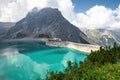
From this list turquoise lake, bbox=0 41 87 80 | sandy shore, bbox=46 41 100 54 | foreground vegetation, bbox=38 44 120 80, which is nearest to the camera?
foreground vegetation, bbox=38 44 120 80

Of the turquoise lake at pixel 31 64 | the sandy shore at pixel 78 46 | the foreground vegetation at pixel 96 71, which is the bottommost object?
the turquoise lake at pixel 31 64

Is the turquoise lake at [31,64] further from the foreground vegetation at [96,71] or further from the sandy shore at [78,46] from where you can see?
the foreground vegetation at [96,71]

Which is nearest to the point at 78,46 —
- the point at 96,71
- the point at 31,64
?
the point at 31,64

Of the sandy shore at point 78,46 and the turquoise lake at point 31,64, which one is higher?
the sandy shore at point 78,46

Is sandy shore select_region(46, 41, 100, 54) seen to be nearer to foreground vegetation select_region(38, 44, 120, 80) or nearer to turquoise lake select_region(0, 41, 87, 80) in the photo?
turquoise lake select_region(0, 41, 87, 80)

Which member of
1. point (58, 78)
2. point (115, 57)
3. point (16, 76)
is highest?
→ point (115, 57)

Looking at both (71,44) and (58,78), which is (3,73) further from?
(71,44)

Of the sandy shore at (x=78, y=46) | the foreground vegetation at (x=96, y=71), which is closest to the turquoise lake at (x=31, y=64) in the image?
the sandy shore at (x=78, y=46)

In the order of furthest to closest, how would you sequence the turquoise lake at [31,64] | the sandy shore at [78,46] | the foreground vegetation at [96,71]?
the sandy shore at [78,46] < the turquoise lake at [31,64] < the foreground vegetation at [96,71]

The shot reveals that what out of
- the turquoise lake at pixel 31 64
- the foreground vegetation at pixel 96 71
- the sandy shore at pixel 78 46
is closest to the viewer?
the foreground vegetation at pixel 96 71

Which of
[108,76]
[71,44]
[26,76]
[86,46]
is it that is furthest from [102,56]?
[71,44]

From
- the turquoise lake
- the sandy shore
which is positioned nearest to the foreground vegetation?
the turquoise lake
